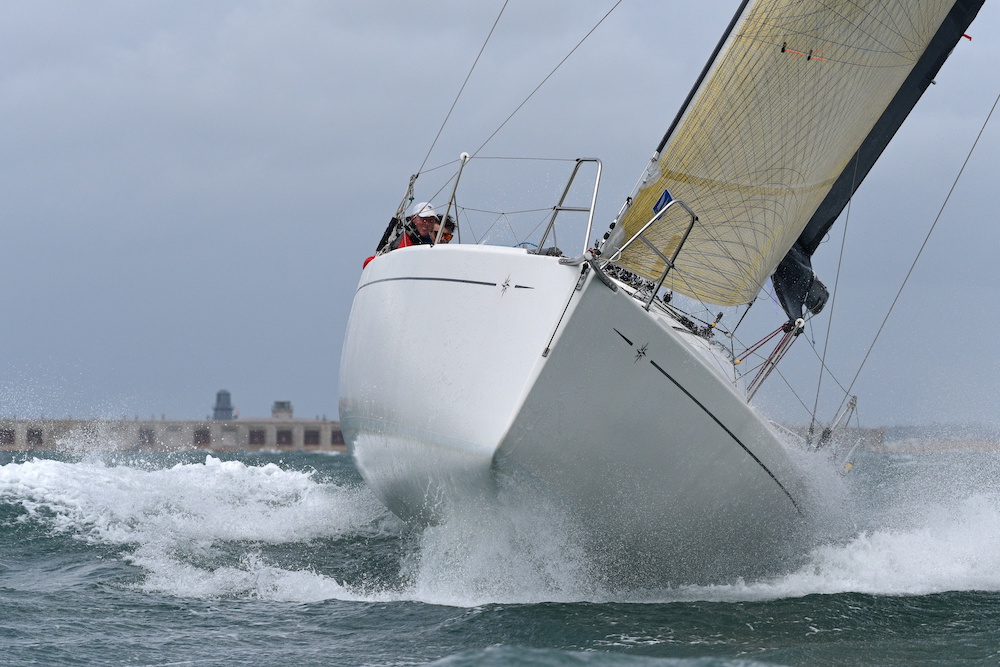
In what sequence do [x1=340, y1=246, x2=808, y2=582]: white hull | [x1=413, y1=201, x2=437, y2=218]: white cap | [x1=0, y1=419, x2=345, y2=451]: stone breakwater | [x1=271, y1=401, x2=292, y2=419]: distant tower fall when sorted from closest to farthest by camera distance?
[x1=340, y1=246, x2=808, y2=582]: white hull, [x1=413, y1=201, x2=437, y2=218]: white cap, [x1=0, y1=419, x2=345, y2=451]: stone breakwater, [x1=271, y1=401, x2=292, y2=419]: distant tower

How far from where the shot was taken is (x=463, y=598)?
521 cm

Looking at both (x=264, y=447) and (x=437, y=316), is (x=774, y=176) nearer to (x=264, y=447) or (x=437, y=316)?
(x=437, y=316)

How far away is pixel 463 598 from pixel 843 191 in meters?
4.98

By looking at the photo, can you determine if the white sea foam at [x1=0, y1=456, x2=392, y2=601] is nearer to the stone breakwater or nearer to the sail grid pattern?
the sail grid pattern

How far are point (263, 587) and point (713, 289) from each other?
3.53 m

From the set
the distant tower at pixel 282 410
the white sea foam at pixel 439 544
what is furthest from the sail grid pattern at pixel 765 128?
the distant tower at pixel 282 410

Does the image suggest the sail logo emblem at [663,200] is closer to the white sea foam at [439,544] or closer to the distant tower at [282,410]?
the white sea foam at [439,544]

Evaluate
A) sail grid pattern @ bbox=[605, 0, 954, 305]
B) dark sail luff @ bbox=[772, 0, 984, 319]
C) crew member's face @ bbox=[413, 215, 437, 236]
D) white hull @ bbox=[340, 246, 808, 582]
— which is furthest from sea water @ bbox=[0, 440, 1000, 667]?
crew member's face @ bbox=[413, 215, 437, 236]

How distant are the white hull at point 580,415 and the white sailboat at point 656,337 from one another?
0.4 inches

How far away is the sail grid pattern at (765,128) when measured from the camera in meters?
5.68

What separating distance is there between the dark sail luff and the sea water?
5.60 feet

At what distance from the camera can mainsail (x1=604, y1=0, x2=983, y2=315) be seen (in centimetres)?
568

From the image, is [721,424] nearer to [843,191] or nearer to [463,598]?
[463,598]

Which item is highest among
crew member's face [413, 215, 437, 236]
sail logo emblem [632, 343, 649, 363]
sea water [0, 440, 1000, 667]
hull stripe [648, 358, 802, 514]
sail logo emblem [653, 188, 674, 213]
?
crew member's face [413, 215, 437, 236]
